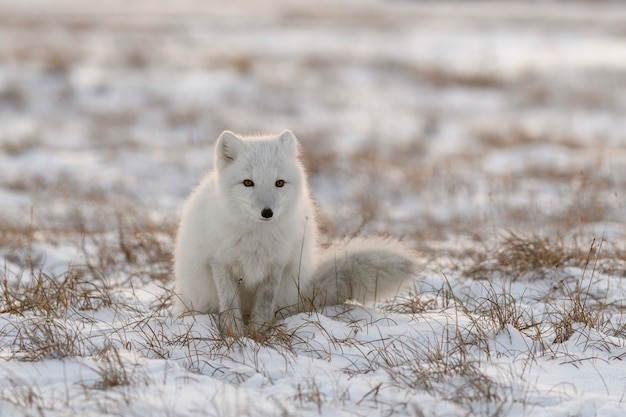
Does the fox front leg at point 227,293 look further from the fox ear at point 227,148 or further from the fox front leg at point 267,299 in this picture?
the fox ear at point 227,148

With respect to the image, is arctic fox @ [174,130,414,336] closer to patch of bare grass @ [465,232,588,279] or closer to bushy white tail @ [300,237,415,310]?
bushy white tail @ [300,237,415,310]

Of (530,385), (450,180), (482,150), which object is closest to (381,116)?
(482,150)

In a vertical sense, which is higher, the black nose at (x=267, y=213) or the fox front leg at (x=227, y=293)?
the black nose at (x=267, y=213)

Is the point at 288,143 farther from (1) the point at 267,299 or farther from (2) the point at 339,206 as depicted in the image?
(2) the point at 339,206

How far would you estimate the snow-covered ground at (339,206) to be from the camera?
3.68 metres

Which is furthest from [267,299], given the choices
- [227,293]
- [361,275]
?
[361,275]

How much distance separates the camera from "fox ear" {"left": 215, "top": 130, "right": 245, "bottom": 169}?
182 inches

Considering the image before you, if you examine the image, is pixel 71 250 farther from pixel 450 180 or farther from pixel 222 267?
pixel 450 180

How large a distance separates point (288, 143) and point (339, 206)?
5.06m

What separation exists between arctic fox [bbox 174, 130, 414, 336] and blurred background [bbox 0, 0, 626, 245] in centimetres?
228

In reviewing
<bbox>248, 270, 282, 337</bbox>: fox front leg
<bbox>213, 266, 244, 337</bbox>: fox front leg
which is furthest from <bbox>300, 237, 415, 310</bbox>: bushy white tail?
<bbox>213, 266, 244, 337</bbox>: fox front leg

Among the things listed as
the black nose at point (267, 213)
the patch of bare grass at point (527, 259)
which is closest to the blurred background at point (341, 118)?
the patch of bare grass at point (527, 259)

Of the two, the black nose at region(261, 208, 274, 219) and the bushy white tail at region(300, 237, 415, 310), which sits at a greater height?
the black nose at region(261, 208, 274, 219)

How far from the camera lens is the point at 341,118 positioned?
16016 millimetres
